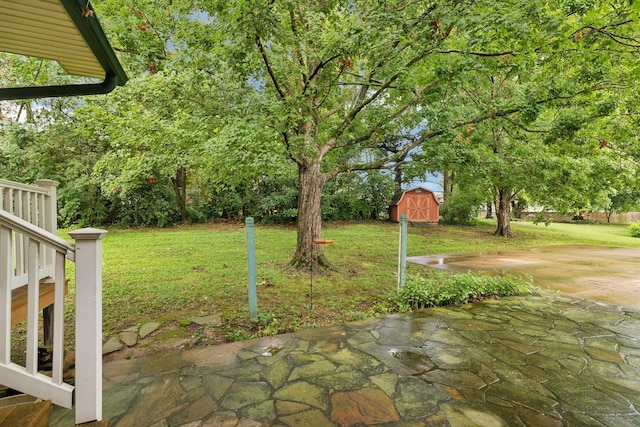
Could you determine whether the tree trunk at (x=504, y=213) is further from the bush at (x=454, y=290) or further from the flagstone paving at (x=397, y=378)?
the flagstone paving at (x=397, y=378)

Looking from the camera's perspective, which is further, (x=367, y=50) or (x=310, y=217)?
(x=310, y=217)

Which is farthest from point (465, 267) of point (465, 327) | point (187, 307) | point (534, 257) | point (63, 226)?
point (63, 226)

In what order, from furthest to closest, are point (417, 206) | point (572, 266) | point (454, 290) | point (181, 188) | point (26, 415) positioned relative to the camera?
1. point (417, 206)
2. point (181, 188)
3. point (572, 266)
4. point (454, 290)
5. point (26, 415)

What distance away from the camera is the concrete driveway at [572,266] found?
15.1 feet

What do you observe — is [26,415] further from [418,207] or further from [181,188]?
[418,207]

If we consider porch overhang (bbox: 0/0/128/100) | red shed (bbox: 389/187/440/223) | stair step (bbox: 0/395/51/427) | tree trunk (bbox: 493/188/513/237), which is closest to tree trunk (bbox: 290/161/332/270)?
porch overhang (bbox: 0/0/128/100)

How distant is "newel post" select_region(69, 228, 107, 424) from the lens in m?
1.70

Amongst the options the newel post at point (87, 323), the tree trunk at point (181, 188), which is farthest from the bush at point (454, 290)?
the tree trunk at point (181, 188)

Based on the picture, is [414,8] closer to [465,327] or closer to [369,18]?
[369,18]

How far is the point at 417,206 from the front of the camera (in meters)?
13.6

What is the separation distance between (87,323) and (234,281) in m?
3.41

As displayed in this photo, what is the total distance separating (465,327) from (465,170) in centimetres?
409

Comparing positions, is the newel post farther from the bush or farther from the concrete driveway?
the concrete driveway

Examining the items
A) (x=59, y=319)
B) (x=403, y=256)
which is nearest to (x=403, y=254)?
(x=403, y=256)
